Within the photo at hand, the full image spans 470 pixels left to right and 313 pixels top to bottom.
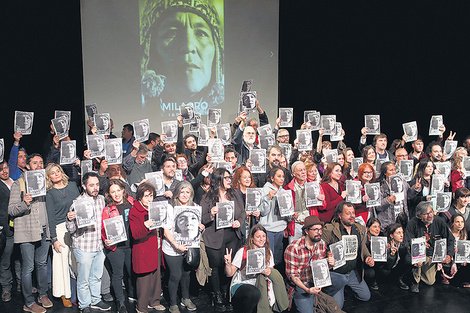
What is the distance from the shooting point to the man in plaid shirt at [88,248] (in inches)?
166

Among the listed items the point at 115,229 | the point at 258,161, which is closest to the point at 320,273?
the point at 258,161

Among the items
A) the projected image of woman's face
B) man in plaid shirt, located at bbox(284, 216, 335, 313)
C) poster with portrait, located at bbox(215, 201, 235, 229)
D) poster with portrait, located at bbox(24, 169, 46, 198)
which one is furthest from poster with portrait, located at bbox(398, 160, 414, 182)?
the projected image of woman's face

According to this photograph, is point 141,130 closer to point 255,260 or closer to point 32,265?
point 32,265

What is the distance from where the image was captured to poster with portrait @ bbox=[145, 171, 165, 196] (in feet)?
15.1

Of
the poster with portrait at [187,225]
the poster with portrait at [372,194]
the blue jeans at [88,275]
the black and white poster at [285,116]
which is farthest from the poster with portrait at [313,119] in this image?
the blue jeans at [88,275]

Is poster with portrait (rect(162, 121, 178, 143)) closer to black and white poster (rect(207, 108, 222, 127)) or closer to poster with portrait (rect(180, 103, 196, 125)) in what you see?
poster with portrait (rect(180, 103, 196, 125))

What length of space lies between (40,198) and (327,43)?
21.9 feet

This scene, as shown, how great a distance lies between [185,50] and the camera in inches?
335

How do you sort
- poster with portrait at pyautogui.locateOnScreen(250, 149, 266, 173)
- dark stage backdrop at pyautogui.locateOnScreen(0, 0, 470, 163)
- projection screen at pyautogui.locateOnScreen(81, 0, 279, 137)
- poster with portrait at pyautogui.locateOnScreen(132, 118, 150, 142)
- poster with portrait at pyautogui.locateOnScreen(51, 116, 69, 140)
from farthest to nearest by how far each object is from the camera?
projection screen at pyautogui.locateOnScreen(81, 0, 279, 137)
dark stage backdrop at pyautogui.locateOnScreen(0, 0, 470, 163)
poster with portrait at pyautogui.locateOnScreen(51, 116, 69, 140)
poster with portrait at pyautogui.locateOnScreen(132, 118, 150, 142)
poster with portrait at pyautogui.locateOnScreen(250, 149, 266, 173)

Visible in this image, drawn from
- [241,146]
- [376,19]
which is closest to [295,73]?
[376,19]

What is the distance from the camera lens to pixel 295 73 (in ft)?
31.4

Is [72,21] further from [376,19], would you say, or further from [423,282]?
[423,282]

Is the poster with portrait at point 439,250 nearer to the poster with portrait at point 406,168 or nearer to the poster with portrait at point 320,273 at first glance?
the poster with portrait at point 406,168

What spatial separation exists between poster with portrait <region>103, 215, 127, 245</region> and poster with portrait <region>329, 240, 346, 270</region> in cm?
188
